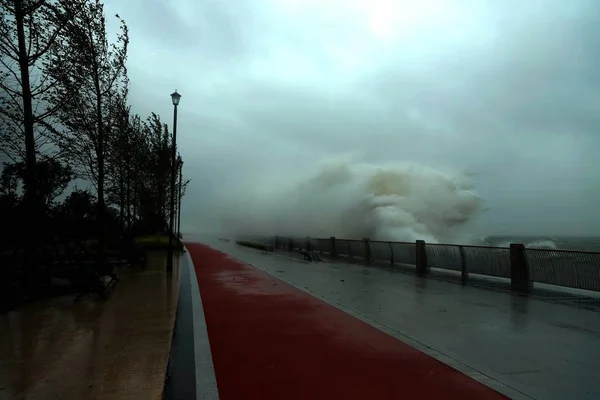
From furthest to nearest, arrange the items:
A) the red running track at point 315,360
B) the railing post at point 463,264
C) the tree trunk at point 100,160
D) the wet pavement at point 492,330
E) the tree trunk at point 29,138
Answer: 1. the railing post at point 463,264
2. the tree trunk at point 100,160
3. the tree trunk at point 29,138
4. the wet pavement at point 492,330
5. the red running track at point 315,360

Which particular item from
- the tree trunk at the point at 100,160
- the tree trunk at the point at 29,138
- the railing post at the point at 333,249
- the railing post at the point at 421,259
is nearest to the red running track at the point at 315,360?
the tree trunk at the point at 29,138

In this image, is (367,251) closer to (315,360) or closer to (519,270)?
(519,270)

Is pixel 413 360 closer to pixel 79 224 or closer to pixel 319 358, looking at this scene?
pixel 319 358

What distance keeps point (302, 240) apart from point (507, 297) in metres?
21.6

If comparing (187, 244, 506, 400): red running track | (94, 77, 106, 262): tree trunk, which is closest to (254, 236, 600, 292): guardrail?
(187, 244, 506, 400): red running track

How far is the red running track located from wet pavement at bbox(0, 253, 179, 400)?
2.97ft

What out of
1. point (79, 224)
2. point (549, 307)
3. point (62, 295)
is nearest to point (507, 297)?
point (549, 307)

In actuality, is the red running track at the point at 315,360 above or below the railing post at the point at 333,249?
below

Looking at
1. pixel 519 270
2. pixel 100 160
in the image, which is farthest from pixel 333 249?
pixel 100 160

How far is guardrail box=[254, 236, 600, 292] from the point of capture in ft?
36.9

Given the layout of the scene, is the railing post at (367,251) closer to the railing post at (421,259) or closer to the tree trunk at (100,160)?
the railing post at (421,259)

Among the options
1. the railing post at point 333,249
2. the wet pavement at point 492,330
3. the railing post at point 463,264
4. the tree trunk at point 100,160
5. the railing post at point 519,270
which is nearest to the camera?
the wet pavement at point 492,330

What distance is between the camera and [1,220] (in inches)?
763

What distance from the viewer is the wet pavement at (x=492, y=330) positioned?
5.41 meters
